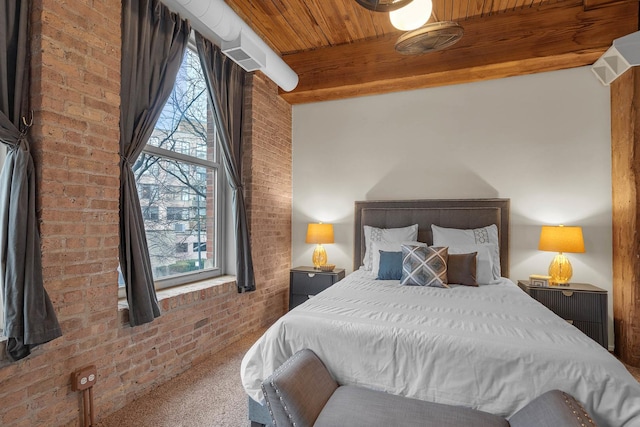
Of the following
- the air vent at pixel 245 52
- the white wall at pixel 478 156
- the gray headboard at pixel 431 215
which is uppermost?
the air vent at pixel 245 52

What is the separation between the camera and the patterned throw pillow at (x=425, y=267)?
2722mm

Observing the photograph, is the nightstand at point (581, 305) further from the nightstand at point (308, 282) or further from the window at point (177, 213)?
the window at point (177, 213)

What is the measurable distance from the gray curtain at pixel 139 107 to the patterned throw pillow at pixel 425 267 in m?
1.97

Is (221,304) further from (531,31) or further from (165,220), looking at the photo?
(531,31)

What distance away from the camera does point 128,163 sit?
210 centimetres

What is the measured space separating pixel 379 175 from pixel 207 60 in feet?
7.20

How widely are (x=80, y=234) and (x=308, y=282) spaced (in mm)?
2360

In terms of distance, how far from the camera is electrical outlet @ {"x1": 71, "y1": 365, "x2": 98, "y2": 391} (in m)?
1.73

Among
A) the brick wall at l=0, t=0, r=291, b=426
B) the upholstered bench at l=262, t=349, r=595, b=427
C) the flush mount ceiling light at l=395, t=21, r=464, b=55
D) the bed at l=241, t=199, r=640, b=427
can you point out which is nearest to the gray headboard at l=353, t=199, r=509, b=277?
the bed at l=241, t=199, r=640, b=427

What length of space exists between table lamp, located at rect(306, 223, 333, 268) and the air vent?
181cm

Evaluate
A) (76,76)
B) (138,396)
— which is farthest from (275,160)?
(138,396)

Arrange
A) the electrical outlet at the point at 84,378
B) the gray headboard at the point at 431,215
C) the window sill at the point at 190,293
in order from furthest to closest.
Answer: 1. the gray headboard at the point at 431,215
2. the window sill at the point at 190,293
3. the electrical outlet at the point at 84,378

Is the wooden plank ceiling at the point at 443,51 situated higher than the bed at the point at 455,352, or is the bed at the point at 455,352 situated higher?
the wooden plank ceiling at the point at 443,51

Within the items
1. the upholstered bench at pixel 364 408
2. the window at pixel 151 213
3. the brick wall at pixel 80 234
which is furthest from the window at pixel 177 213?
the upholstered bench at pixel 364 408
